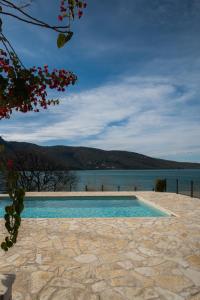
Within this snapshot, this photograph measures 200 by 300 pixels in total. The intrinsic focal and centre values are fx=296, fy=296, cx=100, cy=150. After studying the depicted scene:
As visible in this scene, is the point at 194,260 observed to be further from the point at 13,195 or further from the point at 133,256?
the point at 13,195

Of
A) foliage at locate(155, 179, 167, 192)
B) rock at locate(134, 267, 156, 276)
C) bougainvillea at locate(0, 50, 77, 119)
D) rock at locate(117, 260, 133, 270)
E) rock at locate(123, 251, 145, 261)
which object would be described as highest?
bougainvillea at locate(0, 50, 77, 119)

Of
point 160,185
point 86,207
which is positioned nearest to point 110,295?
point 86,207

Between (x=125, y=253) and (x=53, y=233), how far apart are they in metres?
2.45

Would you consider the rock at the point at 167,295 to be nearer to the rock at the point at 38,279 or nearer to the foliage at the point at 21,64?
the rock at the point at 38,279

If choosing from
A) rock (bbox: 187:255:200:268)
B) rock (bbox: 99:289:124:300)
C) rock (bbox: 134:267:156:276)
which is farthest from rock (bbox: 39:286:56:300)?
rock (bbox: 187:255:200:268)

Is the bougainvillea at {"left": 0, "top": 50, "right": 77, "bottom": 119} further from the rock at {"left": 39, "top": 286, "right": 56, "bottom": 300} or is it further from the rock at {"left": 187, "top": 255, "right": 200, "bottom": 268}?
the rock at {"left": 187, "top": 255, "right": 200, "bottom": 268}

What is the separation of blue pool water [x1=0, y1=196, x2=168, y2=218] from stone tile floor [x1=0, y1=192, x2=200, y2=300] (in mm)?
4469

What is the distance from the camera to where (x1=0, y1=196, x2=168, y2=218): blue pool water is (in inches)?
532

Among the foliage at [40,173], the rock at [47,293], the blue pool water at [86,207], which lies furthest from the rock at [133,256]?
the foliage at [40,173]

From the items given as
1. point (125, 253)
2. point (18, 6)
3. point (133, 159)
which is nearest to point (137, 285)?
point (125, 253)

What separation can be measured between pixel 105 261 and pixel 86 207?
1018cm

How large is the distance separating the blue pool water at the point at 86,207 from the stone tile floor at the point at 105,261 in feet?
14.7

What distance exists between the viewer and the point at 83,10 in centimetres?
210

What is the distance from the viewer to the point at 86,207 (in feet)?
52.1
